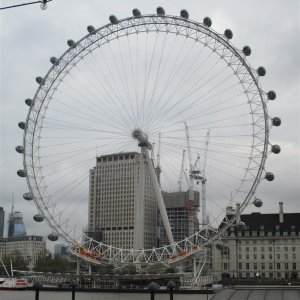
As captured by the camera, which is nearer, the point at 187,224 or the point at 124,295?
the point at 124,295

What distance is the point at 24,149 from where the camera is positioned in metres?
63.3

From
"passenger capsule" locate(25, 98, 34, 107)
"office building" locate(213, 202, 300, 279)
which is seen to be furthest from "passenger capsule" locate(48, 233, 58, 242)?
"office building" locate(213, 202, 300, 279)

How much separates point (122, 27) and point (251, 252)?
221 ft

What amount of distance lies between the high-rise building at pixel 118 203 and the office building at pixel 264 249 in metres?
19.2

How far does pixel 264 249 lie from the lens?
112 m

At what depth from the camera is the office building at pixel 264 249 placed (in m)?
110

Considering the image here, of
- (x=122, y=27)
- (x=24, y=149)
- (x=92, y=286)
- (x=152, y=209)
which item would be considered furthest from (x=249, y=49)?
(x=152, y=209)

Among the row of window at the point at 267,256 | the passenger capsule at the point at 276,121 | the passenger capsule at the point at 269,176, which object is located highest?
the passenger capsule at the point at 276,121

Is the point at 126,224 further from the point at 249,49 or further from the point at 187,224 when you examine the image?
the point at 249,49

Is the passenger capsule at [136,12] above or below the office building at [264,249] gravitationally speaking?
above

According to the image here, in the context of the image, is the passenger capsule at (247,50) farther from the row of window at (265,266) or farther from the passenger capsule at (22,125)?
the row of window at (265,266)

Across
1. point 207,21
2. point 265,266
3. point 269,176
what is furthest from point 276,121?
point 265,266

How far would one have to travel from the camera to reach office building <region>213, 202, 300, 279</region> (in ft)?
361

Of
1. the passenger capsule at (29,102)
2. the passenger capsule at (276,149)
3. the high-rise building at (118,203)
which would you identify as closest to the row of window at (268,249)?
the high-rise building at (118,203)
